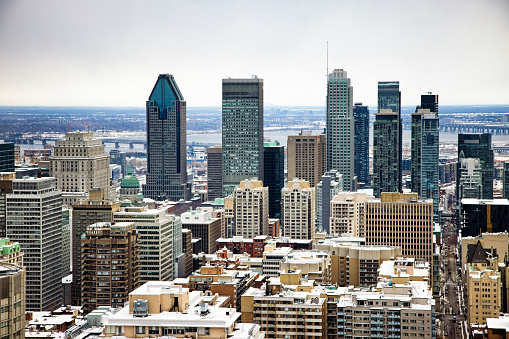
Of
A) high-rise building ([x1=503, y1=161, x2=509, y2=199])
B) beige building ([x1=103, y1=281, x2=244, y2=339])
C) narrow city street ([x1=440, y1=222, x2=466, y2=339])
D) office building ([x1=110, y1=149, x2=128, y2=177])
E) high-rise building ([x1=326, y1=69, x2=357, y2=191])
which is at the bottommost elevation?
narrow city street ([x1=440, y1=222, x2=466, y2=339])

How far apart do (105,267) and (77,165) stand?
24.2 metres

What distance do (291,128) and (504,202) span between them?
4334 cm

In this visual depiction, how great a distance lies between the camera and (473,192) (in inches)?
2876

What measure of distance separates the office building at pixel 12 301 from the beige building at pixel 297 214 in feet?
154

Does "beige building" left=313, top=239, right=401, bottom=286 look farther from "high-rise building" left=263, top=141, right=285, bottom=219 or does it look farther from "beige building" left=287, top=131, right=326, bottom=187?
"beige building" left=287, top=131, right=326, bottom=187

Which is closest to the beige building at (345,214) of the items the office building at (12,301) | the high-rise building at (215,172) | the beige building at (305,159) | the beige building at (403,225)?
the beige building at (403,225)

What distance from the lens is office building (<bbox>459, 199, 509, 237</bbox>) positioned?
54.6 m

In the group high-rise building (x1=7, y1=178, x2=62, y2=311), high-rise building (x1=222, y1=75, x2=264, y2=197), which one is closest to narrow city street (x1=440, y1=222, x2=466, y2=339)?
high-rise building (x1=222, y1=75, x2=264, y2=197)

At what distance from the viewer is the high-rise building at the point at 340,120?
91.6 meters

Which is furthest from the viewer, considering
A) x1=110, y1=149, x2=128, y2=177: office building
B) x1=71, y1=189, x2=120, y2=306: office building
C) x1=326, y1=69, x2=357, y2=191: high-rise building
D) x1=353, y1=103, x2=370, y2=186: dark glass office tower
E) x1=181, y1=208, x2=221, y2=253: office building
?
x1=353, y1=103, x2=370, y2=186: dark glass office tower

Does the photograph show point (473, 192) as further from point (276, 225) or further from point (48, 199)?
point (48, 199)

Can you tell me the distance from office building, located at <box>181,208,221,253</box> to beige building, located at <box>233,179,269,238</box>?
9.82 feet

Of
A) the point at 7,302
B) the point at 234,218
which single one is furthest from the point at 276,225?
the point at 7,302

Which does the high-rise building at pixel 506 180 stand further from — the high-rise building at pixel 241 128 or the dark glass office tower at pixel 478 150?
the high-rise building at pixel 241 128
